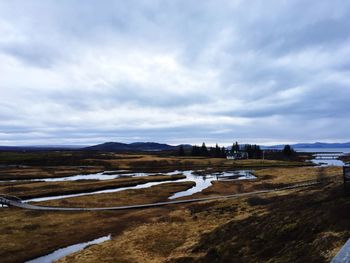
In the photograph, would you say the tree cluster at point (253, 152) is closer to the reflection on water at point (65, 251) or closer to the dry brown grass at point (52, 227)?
the dry brown grass at point (52, 227)

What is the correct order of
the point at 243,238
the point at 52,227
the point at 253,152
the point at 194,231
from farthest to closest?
the point at 253,152 < the point at 52,227 < the point at 194,231 < the point at 243,238

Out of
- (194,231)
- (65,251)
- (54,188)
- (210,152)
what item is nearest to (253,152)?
(210,152)

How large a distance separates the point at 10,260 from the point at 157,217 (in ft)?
56.5

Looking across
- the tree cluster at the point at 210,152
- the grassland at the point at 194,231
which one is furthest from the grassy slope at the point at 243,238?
the tree cluster at the point at 210,152

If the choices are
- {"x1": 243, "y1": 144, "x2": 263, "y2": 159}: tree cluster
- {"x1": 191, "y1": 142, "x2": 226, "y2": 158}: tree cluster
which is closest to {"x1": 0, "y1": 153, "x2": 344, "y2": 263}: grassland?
{"x1": 191, "y1": 142, "x2": 226, "y2": 158}: tree cluster

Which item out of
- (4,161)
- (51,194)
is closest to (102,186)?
(51,194)

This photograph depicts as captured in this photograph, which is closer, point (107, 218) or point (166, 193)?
point (107, 218)

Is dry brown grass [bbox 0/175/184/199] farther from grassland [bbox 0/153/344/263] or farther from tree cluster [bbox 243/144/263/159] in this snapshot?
tree cluster [bbox 243/144/263/159]

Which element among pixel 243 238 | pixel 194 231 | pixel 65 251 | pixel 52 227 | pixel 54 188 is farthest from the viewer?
pixel 54 188

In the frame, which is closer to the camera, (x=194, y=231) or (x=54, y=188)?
(x=194, y=231)

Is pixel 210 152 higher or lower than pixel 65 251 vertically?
higher

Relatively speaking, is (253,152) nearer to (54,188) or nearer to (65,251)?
(54,188)

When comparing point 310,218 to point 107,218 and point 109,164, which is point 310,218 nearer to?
point 107,218

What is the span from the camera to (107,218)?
3981 cm
